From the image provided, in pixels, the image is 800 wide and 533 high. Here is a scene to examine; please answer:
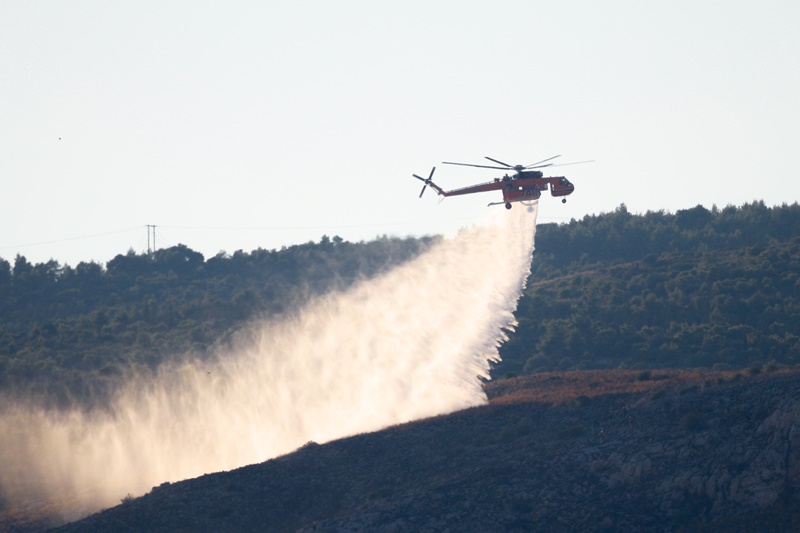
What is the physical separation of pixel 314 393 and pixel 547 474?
110 ft

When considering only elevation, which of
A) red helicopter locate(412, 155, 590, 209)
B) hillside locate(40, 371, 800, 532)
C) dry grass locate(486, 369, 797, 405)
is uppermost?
red helicopter locate(412, 155, 590, 209)

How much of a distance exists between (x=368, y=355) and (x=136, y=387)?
2910 centimetres

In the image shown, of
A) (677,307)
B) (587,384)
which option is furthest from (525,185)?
(677,307)

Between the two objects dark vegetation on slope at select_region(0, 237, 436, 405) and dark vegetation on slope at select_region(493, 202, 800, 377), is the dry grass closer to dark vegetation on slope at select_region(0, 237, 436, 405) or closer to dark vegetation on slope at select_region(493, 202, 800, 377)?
dark vegetation on slope at select_region(493, 202, 800, 377)

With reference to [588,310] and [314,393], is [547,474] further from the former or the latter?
[588,310]

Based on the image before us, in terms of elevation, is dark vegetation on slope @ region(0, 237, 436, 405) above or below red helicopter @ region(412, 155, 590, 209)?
below

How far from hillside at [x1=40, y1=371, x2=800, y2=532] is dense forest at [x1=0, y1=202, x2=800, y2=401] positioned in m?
35.1

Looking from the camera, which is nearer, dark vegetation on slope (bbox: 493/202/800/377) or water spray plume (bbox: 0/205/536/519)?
water spray plume (bbox: 0/205/536/519)

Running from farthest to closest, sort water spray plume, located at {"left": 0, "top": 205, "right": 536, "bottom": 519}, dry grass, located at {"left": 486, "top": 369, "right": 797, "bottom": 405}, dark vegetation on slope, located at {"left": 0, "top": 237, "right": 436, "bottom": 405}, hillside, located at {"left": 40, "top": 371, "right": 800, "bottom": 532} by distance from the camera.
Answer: dark vegetation on slope, located at {"left": 0, "top": 237, "right": 436, "bottom": 405}, water spray plume, located at {"left": 0, "top": 205, "right": 536, "bottom": 519}, dry grass, located at {"left": 486, "top": 369, "right": 797, "bottom": 405}, hillside, located at {"left": 40, "top": 371, "right": 800, "bottom": 532}

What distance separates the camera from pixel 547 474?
67000 mm

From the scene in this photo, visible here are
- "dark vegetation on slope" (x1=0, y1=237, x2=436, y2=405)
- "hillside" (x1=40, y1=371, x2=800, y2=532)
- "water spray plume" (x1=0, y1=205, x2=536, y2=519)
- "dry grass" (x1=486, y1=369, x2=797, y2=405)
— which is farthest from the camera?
"dark vegetation on slope" (x1=0, y1=237, x2=436, y2=405)

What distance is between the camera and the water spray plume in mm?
88375

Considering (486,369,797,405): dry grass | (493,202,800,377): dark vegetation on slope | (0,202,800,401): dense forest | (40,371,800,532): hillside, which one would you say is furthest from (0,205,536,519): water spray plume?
(493,202,800,377): dark vegetation on slope

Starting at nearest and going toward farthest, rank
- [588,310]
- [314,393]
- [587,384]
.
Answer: [587,384] < [314,393] < [588,310]
